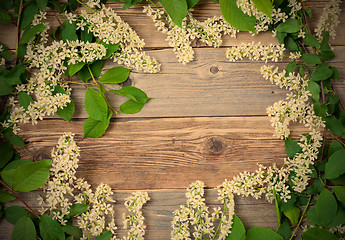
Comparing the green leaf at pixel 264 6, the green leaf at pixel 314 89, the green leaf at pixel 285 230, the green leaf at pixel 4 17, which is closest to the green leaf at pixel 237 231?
the green leaf at pixel 285 230

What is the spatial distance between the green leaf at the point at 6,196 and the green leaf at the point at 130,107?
0.52m

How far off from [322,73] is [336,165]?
0.36 meters

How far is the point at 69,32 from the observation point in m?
1.06

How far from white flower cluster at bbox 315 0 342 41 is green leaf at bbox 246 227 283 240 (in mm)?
804

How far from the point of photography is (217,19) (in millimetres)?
1121

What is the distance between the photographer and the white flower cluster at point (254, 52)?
→ 1.13 m

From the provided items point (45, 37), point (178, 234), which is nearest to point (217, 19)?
point (45, 37)

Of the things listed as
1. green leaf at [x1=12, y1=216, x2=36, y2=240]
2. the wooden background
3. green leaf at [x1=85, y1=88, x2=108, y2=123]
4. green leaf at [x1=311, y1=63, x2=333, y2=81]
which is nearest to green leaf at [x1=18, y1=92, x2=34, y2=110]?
the wooden background

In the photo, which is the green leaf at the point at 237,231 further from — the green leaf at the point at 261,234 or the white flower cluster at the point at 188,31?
the white flower cluster at the point at 188,31

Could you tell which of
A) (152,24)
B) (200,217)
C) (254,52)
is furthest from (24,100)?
(254,52)

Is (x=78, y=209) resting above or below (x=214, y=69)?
below

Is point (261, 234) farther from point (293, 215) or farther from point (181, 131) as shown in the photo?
point (181, 131)

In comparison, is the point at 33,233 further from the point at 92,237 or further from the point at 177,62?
the point at 177,62

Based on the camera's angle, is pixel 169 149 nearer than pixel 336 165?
No
